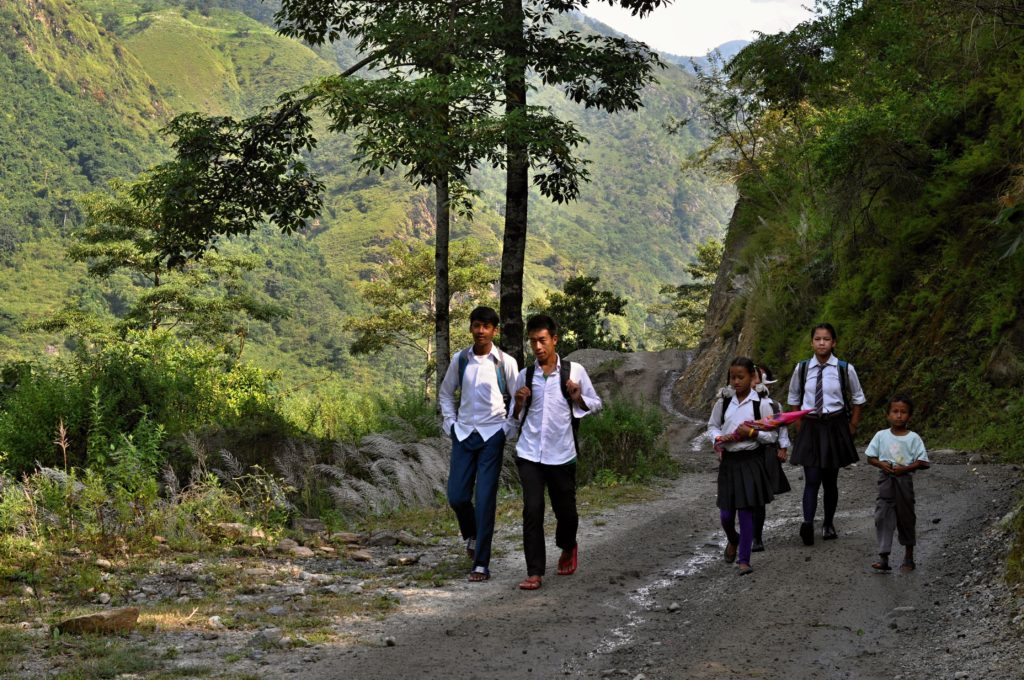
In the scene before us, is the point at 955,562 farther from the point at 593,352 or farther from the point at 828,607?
the point at 593,352

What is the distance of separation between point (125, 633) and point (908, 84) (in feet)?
52.7

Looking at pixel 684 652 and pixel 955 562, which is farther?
pixel 955 562

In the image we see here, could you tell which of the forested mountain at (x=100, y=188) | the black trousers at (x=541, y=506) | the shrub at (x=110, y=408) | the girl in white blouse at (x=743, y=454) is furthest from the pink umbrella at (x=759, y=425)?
the forested mountain at (x=100, y=188)

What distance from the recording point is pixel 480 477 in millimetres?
7648

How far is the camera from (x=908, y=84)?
1752 centimetres

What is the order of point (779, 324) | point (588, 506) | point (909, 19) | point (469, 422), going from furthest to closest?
point (779, 324), point (909, 19), point (588, 506), point (469, 422)

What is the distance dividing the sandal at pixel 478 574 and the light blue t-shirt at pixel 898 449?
2997 millimetres

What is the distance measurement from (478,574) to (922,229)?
10.7 m

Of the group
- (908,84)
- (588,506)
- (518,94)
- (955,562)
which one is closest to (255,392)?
(518,94)

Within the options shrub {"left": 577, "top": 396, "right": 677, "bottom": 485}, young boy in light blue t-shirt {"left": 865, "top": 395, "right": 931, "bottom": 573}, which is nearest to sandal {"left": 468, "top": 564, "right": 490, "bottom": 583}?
young boy in light blue t-shirt {"left": 865, "top": 395, "right": 931, "bottom": 573}

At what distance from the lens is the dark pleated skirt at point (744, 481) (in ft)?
25.3

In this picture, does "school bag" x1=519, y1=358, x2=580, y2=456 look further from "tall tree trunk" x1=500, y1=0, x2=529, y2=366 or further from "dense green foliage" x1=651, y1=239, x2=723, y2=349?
"dense green foliage" x1=651, y1=239, x2=723, y2=349

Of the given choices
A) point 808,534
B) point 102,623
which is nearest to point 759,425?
point 808,534

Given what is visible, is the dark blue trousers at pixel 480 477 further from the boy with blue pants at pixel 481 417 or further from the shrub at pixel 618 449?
the shrub at pixel 618 449
